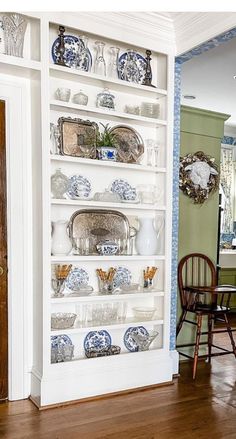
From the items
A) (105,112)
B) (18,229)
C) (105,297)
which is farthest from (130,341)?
(105,112)

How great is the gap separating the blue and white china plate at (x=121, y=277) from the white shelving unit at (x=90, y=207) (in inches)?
2.0

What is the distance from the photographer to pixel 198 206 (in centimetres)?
378

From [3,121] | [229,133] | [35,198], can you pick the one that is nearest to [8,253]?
[35,198]

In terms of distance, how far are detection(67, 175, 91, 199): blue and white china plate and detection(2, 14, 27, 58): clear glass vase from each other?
0.91m

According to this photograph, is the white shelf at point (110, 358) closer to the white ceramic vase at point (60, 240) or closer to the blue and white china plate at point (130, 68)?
the white ceramic vase at point (60, 240)

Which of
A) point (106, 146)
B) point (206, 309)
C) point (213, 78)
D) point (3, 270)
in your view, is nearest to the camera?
point (3, 270)

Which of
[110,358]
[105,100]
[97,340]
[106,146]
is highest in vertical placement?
[105,100]

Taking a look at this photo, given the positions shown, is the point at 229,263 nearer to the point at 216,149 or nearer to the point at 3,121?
the point at 216,149

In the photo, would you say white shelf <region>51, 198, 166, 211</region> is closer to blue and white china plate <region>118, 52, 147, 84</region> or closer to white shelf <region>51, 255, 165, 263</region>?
white shelf <region>51, 255, 165, 263</region>

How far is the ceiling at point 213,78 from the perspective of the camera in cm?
375

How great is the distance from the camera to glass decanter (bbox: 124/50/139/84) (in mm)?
2988

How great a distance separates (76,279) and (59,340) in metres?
0.45

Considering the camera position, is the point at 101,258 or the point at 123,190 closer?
the point at 101,258

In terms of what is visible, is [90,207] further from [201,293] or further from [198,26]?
[198,26]
